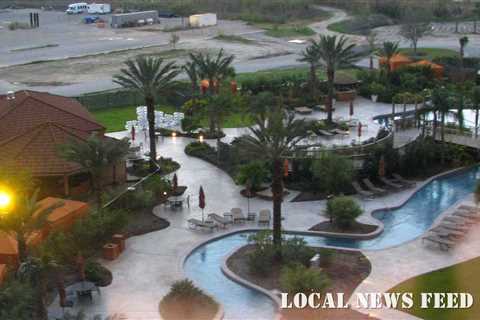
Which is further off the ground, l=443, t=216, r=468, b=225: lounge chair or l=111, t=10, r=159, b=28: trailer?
l=111, t=10, r=159, b=28: trailer

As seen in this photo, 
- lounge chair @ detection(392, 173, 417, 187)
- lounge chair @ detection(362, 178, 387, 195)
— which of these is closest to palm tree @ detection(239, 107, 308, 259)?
lounge chair @ detection(362, 178, 387, 195)

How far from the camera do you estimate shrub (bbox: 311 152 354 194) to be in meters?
31.9

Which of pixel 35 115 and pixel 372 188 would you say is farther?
pixel 35 115

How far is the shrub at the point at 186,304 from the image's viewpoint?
20.9m

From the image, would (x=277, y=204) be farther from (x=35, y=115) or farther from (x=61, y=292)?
(x=35, y=115)

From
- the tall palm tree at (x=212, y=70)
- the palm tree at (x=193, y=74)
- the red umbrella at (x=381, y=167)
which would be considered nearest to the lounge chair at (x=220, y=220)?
the red umbrella at (x=381, y=167)

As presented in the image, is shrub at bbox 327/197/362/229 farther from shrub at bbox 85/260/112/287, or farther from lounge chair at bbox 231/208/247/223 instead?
shrub at bbox 85/260/112/287

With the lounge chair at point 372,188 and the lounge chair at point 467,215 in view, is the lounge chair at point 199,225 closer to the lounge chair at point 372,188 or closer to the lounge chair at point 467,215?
the lounge chair at point 372,188

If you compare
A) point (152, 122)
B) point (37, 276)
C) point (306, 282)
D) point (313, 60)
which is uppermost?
point (313, 60)

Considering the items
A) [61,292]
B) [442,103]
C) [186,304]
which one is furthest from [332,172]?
[61,292]

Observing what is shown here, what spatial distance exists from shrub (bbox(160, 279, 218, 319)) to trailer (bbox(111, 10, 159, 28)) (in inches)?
3854

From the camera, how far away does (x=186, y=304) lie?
830 inches

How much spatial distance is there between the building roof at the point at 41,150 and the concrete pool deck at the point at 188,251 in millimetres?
4821

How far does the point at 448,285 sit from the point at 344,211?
6.15m
